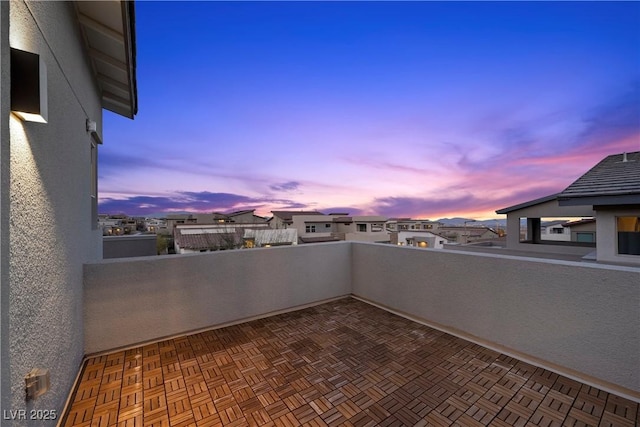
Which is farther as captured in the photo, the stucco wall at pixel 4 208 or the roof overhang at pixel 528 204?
the roof overhang at pixel 528 204

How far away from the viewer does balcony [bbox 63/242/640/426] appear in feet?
7.04

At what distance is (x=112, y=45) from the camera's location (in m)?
3.14

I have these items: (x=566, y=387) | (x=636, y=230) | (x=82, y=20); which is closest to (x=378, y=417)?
(x=566, y=387)

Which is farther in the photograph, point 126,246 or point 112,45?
point 126,246

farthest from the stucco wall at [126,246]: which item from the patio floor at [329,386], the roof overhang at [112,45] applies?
the patio floor at [329,386]

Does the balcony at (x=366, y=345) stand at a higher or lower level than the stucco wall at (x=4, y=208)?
lower

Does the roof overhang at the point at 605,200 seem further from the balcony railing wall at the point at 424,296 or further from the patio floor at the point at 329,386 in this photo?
the patio floor at the point at 329,386

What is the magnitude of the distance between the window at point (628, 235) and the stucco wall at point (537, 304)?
158 inches

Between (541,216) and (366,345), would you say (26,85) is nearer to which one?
(366,345)

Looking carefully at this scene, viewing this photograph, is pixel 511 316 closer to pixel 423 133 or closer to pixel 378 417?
pixel 378 417

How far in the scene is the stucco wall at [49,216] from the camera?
1.28 m

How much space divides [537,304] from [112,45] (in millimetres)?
5848

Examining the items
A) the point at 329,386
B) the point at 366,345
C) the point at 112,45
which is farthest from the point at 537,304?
the point at 112,45

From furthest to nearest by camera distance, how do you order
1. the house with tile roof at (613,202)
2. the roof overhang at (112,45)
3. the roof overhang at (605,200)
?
1. the house with tile roof at (613,202)
2. the roof overhang at (605,200)
3. the roof overhang at (112,45)
